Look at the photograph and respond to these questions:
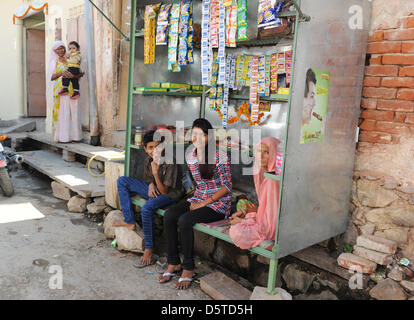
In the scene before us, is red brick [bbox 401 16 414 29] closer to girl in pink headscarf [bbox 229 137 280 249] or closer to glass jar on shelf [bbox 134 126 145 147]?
girl in pink headscarf [bbox 229 137 280 249]

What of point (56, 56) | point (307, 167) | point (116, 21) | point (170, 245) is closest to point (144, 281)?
Answer: point (170, 245)

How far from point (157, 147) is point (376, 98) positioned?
2.12 meters

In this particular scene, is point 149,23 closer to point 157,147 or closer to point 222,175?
point 157,147

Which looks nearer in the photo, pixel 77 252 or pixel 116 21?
pixel 77 252

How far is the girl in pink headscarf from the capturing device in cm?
301

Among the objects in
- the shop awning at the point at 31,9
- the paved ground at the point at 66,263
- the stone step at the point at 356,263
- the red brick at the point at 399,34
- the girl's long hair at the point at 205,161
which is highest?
the shop awning at the point at 31,9

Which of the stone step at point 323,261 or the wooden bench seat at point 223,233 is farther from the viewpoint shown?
the stone step at point 323,261

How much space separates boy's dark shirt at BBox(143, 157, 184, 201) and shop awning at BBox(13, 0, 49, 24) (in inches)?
227

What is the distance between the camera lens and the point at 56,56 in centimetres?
671

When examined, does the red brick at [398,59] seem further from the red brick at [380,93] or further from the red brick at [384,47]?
the red brick at [380,93]

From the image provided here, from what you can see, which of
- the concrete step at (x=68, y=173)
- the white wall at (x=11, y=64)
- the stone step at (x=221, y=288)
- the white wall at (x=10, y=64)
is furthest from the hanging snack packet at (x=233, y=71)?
the white wall at (x=10, y=64)

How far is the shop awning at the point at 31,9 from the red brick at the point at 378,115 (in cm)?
714

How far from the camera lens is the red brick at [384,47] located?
3084 millimetres

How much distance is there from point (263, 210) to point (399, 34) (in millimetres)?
1790
